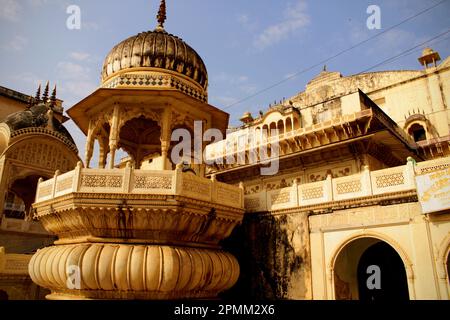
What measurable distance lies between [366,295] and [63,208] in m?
10.0

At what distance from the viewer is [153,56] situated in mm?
11281

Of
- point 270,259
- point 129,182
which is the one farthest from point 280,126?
point 129,182

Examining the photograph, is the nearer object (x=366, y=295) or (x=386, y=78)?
(x=366, y=295)

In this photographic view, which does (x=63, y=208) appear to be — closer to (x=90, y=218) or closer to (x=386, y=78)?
(x=90, y=218)

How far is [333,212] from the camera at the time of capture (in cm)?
984

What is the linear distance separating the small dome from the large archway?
26.5 feet

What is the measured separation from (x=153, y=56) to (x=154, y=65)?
36cm

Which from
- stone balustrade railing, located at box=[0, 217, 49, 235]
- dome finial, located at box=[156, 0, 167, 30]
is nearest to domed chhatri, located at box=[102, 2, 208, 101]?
dome finial, located at box=[156, 0, 167, 30]

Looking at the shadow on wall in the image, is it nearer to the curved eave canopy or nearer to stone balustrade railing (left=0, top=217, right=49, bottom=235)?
the curved eave canopy

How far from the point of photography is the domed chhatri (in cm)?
1080

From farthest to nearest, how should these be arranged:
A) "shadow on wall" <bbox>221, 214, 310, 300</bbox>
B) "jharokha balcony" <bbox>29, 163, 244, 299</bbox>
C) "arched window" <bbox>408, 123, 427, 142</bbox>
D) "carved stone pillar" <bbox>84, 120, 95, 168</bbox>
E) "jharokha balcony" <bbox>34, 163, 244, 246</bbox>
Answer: "arched window" <bbox>408, 123, 427, 142</bbox>
"carved stone pillar" <bbox>84, 120, 95, 168</bbox>
"shadow on wall" <bbox>221, 214, 310, 300</bbox>
"jharokha balcony" <bbox>34, 163, 244, 246</bbox>
"jharokha balcony" <bbox>29, 163, 244, 299</bbox>
